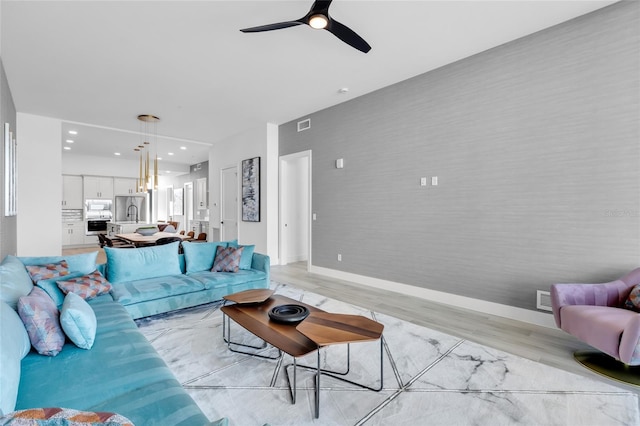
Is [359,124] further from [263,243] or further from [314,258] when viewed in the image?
[263,243]

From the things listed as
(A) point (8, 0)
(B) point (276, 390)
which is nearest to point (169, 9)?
(A) point (8, 0)

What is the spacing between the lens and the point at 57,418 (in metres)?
0.75

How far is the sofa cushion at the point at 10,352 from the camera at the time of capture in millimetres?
1128

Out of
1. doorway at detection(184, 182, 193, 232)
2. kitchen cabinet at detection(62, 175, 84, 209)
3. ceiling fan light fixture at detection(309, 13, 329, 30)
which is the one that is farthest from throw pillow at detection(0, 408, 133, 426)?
kitchen cabinet at detection(62, 175, 84, 209)

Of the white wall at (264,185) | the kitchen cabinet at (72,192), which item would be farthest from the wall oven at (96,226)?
the white wall at (264,185)

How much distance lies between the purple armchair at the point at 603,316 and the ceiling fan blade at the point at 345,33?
2783 millimetres

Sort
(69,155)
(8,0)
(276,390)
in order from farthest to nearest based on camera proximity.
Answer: (69,155)
(8,0)
(276,390)

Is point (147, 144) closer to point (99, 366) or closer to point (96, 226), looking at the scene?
point (96, 226)

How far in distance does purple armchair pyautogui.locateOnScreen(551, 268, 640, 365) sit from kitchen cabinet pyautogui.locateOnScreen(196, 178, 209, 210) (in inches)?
377

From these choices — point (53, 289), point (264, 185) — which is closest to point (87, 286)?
point (53, 289)

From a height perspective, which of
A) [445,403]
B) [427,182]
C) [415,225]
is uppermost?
[427,182]

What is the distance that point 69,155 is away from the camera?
375 inches

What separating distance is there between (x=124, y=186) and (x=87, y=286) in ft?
30.4

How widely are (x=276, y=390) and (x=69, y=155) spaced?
1112 cm
